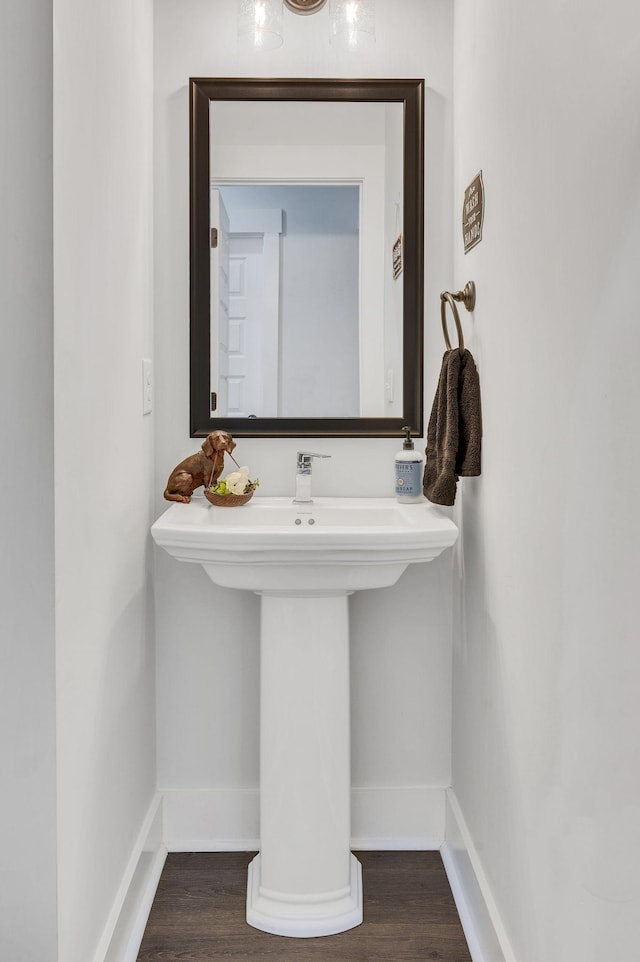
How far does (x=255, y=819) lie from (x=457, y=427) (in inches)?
46.2

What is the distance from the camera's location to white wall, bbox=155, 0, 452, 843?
2117 mm

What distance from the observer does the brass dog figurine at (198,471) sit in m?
2.03

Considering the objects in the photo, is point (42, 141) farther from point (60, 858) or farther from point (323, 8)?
point (323, 8)

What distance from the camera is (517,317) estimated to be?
1473mm

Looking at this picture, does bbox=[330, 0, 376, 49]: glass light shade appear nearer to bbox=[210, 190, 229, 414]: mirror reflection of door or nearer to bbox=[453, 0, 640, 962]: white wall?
bbox=[453, 0, 640, 962]: white wall

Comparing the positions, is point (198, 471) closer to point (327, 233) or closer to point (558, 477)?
point (327, 233)

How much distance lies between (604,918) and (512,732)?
51 centimetres

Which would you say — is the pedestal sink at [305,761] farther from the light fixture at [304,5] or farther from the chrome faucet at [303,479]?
the light fixture at [304,5]

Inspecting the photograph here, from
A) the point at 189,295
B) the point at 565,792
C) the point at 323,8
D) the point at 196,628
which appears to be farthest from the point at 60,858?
the point at 323,8

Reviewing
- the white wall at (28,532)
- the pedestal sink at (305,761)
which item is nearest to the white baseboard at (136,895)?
→ the pedestal sink at (305,761)

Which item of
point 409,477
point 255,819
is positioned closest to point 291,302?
point 409,477

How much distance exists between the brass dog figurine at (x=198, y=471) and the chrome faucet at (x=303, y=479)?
190 millimetres

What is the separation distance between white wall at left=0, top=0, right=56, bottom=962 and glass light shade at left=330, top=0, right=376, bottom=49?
42.3 inches

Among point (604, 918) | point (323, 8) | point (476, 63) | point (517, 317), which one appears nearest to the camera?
point (604, 918)
